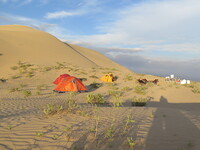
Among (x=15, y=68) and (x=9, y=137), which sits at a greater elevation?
(x=15, y=68)

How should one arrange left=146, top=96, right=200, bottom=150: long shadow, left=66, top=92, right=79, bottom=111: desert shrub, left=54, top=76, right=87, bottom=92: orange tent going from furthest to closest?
left=54, top=76, right=87, bottom=92: orange tent → left=66, top=92, right=79, bottom=111: desert shrub → left=146, top=96, right=200, bottom=150: long shadow

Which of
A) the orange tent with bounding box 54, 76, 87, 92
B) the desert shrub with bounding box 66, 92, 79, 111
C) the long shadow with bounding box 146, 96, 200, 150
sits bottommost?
the long shadow with bounding box 146, 96, 200, 150

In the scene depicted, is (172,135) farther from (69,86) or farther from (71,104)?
(69,86)

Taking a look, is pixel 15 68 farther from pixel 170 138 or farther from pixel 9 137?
pixel 170 138

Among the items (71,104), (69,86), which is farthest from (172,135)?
(69,86)

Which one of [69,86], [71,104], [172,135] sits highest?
[69,86]

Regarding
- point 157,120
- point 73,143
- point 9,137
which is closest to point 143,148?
point 73,143

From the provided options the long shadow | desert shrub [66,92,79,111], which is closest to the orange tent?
desert shrub [66,92,79,111]

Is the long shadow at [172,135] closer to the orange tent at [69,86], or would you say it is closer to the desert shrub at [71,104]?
the desert shrub at [71,104]

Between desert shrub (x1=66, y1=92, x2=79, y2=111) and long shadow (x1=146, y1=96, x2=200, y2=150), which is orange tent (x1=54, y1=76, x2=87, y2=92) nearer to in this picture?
desert shrub (x1=66, y1=92, x2=79, y2=111)

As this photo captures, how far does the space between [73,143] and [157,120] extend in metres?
3.48

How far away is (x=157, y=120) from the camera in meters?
5.98

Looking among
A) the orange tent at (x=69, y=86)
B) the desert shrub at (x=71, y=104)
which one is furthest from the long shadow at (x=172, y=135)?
the orange tent at (x=69, y=86)

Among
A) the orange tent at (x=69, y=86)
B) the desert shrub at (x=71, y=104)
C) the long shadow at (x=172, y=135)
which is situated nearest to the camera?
the long shadow at (x=172, y=135)
